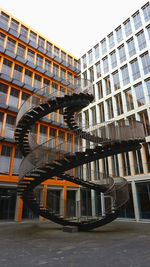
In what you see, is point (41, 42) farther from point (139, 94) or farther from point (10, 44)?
point (139, 94)

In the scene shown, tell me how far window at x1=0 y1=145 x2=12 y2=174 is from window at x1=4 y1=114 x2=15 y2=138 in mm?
1272

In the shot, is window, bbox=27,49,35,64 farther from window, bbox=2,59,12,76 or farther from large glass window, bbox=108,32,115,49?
large glass window, bbox=108,32,115,49

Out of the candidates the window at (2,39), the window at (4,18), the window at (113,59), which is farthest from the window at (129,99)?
the window at (4,18)

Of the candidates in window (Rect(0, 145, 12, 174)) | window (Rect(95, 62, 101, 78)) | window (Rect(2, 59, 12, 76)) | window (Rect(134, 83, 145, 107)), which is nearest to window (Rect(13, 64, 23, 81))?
window (Rect(2, 59, 12, 76))

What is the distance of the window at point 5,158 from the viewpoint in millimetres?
18953

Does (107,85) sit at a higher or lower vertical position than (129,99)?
higher

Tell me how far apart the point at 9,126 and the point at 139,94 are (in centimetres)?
1453

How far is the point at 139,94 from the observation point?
2062 cm

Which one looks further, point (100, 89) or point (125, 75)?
point (100, 89)

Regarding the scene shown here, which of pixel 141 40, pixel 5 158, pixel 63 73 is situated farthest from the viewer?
pixel 63 73

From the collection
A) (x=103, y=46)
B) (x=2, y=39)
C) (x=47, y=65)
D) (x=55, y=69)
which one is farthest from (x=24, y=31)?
(x=103, y=46)

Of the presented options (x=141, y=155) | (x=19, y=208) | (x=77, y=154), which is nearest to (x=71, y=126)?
(x=77, y=154)

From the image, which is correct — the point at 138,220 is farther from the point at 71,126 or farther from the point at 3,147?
the point at 3,147

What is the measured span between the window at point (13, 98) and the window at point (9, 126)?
1.56 metres
